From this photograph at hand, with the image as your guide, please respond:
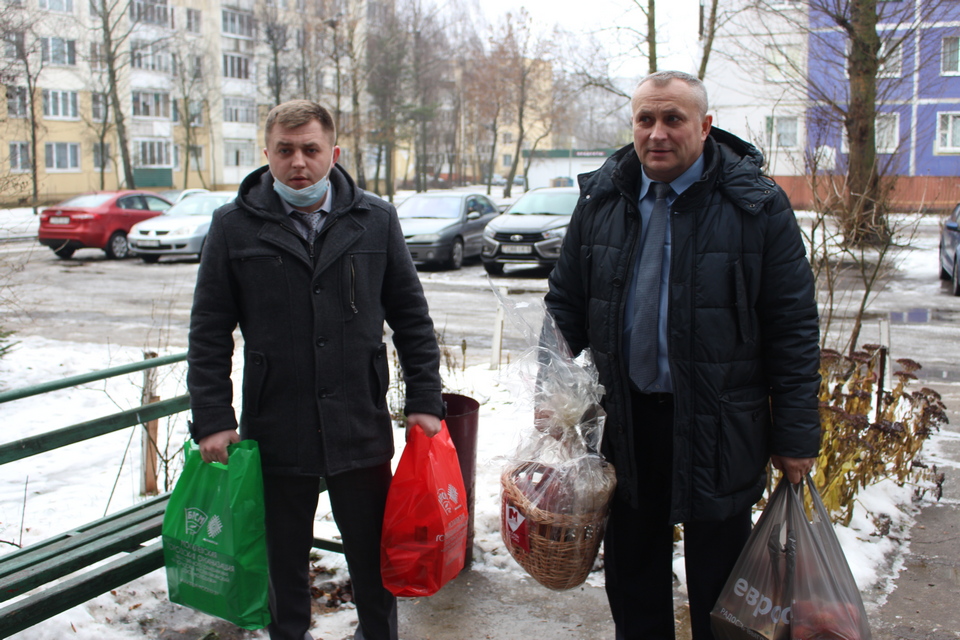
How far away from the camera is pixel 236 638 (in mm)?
3080

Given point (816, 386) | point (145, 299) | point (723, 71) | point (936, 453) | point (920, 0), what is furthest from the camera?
point (723, 71)

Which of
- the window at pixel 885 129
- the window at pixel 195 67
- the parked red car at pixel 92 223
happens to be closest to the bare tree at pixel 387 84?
the window at pixel 195 67

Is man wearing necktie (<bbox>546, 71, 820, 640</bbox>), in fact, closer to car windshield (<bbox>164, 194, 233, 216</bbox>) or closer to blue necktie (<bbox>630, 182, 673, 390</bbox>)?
blue necktie (<bbox>630, 182, 673, 390</bbox>)

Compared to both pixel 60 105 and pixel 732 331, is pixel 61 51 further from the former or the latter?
pixel 732 331

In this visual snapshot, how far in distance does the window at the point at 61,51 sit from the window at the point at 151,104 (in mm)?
4829

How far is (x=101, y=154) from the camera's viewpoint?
3828 cm

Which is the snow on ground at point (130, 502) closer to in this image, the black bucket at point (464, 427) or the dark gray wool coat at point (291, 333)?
the black bucket at point (464, 427)

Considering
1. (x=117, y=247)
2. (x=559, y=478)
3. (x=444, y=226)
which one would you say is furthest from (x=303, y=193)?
(x=117, y=247)

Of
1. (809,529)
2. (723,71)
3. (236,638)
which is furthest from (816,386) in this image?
(723,71)

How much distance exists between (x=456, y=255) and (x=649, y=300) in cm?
1391

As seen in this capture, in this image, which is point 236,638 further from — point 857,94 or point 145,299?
point 857,94

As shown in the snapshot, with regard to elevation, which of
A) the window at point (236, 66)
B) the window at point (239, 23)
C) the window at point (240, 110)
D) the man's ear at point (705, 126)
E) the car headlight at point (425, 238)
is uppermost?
the window at point (239, 23)

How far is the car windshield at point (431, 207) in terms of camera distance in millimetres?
16906

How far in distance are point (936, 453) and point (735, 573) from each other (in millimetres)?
3395
